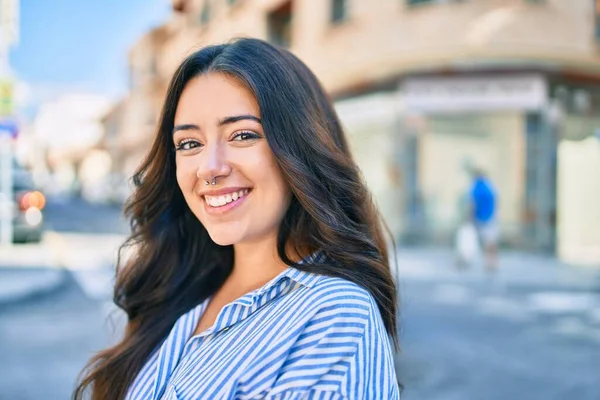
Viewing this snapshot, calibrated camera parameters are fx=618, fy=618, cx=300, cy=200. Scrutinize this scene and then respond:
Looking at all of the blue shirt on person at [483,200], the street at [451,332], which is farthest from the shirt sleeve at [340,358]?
the blue shirt on person at [483,200]

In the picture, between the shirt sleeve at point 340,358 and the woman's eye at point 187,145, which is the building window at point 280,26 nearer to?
the woman's eye at point 187,145

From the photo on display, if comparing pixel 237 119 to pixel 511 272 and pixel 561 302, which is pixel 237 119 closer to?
pixel 561 302

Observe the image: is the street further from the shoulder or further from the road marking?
the shoulder

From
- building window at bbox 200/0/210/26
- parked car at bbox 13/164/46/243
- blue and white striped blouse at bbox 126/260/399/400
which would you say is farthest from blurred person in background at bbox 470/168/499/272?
building window at bbox 200/0/210/26

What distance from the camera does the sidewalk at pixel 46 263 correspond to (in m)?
8.34

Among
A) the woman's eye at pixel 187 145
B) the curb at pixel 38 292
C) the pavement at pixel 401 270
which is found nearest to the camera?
the woman's eye at pixel 187 145

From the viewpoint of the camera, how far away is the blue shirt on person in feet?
34.0

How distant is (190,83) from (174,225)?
63 centimetres

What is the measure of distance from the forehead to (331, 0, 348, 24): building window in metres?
15.3

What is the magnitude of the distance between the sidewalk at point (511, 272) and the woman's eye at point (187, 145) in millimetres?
7705

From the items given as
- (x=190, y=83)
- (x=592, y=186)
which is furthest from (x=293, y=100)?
(x=592, y=186)

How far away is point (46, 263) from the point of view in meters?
10.9

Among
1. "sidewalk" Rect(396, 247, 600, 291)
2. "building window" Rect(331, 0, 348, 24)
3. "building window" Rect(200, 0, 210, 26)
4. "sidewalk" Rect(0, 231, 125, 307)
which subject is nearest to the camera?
"sidewalk" Rect(0, 231, 125, 307)

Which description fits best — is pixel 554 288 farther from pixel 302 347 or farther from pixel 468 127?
pixel 302 347
